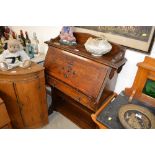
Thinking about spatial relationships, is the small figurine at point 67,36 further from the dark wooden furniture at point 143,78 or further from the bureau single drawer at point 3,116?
the bureau single drawer at point 3,116

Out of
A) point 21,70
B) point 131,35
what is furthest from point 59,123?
point 131,35

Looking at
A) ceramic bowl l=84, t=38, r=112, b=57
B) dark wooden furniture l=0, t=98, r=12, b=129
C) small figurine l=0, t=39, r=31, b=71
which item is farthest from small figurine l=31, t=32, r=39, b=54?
ceramic bowl l=84, t=38, r=112, b=57

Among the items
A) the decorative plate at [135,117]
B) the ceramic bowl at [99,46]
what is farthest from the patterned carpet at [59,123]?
the ceramic bowl at [99,46]

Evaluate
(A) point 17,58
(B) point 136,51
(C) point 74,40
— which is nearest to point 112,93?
(B) point 136,51

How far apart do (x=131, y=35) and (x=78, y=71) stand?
0.59 m

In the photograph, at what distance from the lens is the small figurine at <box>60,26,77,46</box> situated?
5.28ft

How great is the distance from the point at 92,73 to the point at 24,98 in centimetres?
87

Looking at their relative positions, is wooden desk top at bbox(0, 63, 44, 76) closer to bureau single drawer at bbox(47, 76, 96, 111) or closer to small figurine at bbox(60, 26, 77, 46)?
bureau single drawer at bbox(47, 76, 96, 111)

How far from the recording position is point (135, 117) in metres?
1.09

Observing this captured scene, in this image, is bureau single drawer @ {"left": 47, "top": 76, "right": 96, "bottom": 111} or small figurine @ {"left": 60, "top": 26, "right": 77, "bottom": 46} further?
small figurine @ {"left": 60, "top": 26, "right": 77, "bottom": 46}

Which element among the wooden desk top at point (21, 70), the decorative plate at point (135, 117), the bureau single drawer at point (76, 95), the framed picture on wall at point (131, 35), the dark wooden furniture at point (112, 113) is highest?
the framed picture on wall at point (131, 35)

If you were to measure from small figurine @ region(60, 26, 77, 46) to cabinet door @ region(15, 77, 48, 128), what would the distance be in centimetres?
52

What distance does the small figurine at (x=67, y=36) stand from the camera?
1608mm

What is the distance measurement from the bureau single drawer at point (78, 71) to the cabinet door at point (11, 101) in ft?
1.50
